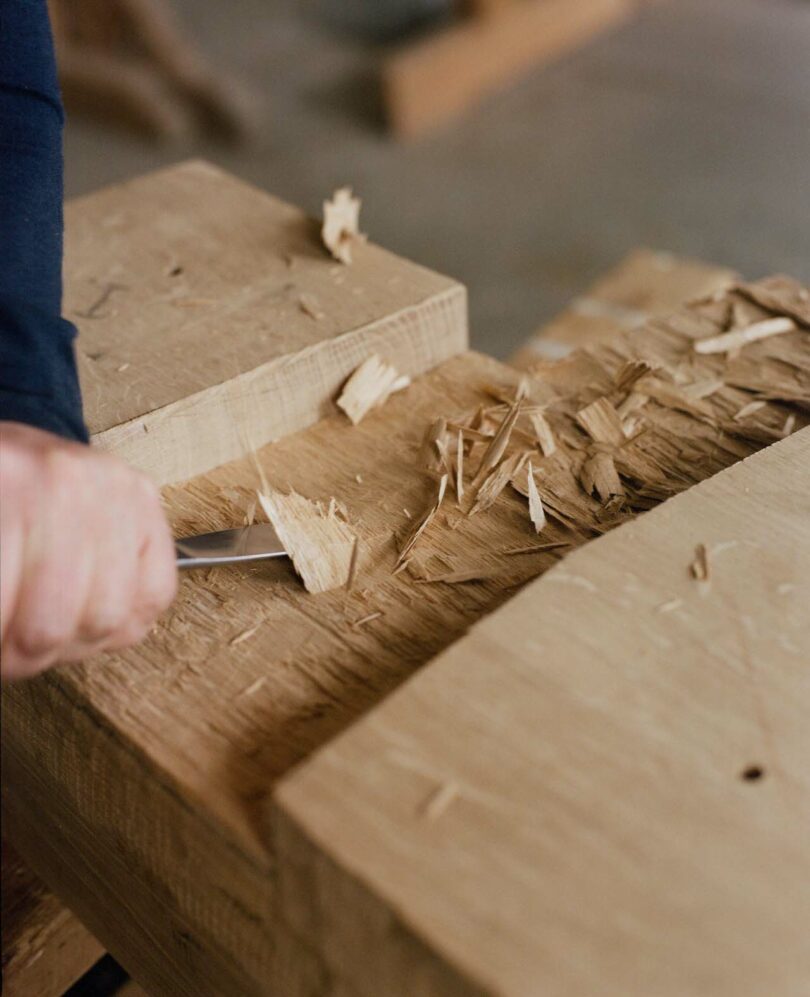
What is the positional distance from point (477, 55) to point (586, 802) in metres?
3.95

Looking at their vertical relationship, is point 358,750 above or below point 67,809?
above

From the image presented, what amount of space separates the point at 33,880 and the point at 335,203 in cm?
73

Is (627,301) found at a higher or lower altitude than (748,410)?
lower

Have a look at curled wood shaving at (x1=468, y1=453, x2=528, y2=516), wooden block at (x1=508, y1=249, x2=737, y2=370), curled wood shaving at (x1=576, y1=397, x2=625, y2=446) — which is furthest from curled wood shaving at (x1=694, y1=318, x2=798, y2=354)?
wooden block at (x1=508, y1=249, x2=737, y2=370)

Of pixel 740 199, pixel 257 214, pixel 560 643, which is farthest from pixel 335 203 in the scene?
pixel 740 199

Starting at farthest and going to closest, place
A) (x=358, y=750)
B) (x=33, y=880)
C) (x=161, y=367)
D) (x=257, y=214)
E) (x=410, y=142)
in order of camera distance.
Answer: (x=410, y=142) < (x=257, y=214) < (x=33, y=880) < (x=161, y=367) < (x=358, y=750)

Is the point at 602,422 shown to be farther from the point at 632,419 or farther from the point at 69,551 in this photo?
the point at 69,551

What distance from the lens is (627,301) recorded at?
68.9 inches

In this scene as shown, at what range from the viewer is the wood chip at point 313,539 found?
77 cm

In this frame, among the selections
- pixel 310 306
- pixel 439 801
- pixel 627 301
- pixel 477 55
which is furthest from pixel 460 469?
pixel 477 55

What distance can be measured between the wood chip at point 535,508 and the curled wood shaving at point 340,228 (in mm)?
355

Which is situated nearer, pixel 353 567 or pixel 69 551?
pixel 69 551

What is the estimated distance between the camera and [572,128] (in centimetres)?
388

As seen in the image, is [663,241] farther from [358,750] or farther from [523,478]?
[358,750]
